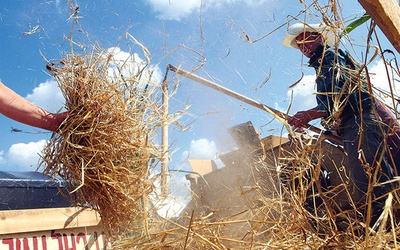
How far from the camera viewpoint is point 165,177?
2.04 m

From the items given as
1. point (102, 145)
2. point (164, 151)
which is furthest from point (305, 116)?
point (102, 145)

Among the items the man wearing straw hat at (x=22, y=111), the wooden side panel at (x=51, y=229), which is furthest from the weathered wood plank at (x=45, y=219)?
the man wearing straw hat at (x=22, y=111)

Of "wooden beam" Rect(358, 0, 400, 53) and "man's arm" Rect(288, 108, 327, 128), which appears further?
"man's arm" Rect(288, 108, 327, 128)

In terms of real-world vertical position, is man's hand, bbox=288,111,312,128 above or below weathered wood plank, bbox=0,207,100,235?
above

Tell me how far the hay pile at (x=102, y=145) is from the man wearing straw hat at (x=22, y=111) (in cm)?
8

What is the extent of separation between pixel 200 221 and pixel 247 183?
6.62ft

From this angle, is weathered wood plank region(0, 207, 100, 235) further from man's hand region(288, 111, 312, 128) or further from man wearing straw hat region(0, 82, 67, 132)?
man's hand region(288, 111, 312, 128)

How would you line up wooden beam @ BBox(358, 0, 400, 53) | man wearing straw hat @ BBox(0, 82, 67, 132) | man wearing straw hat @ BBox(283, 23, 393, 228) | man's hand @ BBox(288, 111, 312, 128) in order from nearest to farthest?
wooden beam @ BBox(358, 0, 400, 53) < man wearing straw hat @ BBox(0, 82, 67, 132) < man wearing straw hat @ BBox(283, 23, 393, 228) < man's hand @ BBox(288, 111, 312, 128)

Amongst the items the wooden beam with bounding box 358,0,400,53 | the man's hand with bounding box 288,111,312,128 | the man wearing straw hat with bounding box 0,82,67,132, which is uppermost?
the man wearing straw hat with bounding box 0,82,67,132

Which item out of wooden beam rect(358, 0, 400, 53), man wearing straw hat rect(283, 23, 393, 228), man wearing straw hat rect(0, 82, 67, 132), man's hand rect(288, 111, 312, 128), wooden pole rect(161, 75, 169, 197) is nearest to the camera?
wooden beam rect(358, 0, 400, 53)

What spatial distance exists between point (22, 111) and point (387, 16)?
1.36 metres

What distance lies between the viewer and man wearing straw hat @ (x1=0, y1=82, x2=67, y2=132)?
1.46m

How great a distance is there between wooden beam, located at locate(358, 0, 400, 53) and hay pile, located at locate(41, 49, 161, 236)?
124 cm

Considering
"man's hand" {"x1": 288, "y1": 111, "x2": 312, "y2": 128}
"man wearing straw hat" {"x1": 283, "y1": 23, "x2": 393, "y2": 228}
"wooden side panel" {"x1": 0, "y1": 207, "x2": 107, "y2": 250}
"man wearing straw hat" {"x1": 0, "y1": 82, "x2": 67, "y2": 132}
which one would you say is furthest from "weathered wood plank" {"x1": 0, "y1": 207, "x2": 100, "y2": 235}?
"man's hand" {"x1": 288, "y1": 111, "x2": 312, "y2": 128}
